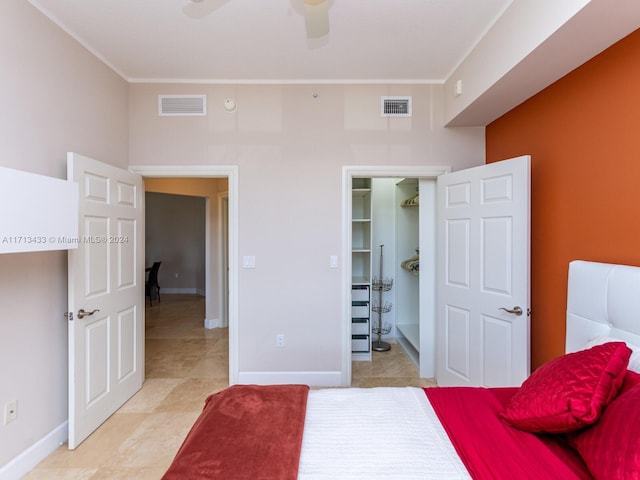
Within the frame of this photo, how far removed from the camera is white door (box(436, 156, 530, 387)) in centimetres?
218

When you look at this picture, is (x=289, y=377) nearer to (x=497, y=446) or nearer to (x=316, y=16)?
(x=497, y=446)

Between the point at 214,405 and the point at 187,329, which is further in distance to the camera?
the point at 187,329

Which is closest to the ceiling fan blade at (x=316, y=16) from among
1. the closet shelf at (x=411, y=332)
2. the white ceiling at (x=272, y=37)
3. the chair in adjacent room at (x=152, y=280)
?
the white ceiling at (x=272, y=37)

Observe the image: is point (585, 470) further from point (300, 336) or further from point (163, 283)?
point (163, 283)

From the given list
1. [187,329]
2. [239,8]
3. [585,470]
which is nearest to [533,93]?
[239,8]

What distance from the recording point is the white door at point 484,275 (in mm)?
2184

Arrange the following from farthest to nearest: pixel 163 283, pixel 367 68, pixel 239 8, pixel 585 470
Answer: pixel 163 283, pixel 367 68, pixel 239 8, pixel 585 470

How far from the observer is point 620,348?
1.13m

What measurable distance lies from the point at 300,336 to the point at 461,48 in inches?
107

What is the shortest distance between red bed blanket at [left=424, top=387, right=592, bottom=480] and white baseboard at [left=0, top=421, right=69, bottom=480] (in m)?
2.38

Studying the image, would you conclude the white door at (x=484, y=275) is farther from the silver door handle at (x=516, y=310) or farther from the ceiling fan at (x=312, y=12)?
the ceiling fan at (x=312, y=12)

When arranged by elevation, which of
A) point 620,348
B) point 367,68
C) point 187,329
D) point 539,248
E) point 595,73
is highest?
point 367,68

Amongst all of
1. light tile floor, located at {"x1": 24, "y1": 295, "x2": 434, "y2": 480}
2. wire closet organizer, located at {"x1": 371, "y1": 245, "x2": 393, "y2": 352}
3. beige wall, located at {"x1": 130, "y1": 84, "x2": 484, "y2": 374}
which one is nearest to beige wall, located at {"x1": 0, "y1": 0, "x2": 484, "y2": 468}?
beige wall, located at {"x1": 130, "y1": 84, "x2": 484, "y2": 374}

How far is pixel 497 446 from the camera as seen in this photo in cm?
109
